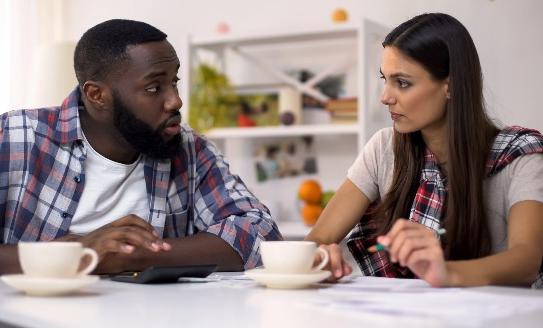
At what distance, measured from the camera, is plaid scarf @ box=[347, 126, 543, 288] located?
162 cm

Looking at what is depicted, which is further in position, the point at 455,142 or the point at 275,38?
the point at 275,38

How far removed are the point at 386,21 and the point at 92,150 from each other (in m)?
1.86

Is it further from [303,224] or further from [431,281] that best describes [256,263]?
[303,224]

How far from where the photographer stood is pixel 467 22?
10.7 feet

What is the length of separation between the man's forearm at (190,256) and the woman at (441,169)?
0.67 ft

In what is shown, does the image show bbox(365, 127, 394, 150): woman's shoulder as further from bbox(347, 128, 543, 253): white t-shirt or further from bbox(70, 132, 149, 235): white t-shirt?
bbox(70, 132, 149, 235): white t-shirt

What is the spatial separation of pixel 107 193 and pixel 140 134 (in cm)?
16

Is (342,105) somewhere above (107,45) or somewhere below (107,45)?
below

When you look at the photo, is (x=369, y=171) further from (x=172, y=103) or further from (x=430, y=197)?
(x=172, y=103)

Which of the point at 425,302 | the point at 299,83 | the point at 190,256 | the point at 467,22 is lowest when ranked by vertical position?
the point at 190,256

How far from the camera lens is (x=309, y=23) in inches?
140

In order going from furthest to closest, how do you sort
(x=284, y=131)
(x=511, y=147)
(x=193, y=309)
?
(x=284, y=131) → (x=511, y=147) → (x=193, y=309)

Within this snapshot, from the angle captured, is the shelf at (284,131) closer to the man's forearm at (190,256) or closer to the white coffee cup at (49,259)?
the man's forearm at (190,256)

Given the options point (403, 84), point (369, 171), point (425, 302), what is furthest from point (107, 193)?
point (425, 302)
